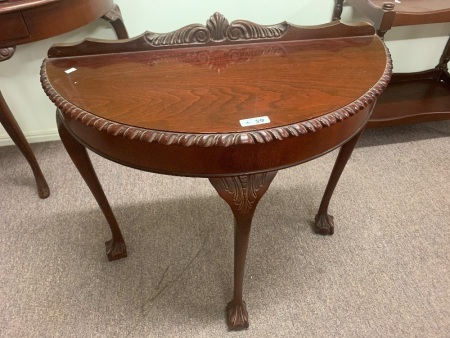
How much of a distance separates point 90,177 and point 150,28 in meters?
0.75

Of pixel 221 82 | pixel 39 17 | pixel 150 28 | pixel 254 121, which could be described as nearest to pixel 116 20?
pixel 150 28

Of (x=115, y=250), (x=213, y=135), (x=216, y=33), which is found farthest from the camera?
(x=115, y=250)

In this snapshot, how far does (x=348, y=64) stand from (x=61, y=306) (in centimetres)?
100

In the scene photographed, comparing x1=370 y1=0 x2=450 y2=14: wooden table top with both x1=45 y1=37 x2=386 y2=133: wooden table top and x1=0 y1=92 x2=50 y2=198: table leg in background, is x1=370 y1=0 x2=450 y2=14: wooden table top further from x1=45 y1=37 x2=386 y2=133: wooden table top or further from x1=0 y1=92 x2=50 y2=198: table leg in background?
x1=0 y1=92 x2=50 y2=198: table leg in background

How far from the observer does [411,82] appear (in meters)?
1.73

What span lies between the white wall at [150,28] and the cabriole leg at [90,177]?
0.73 metres

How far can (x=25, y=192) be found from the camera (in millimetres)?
1398

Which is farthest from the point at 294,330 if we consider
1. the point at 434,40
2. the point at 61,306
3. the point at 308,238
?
the point at 434,40

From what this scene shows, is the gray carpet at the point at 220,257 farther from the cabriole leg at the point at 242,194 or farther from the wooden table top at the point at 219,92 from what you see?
the wooden table top at the point at 219,92

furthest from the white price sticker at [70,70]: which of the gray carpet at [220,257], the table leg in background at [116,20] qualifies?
the gray carpet at [220,257]

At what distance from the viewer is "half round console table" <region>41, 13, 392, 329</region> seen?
58 cm

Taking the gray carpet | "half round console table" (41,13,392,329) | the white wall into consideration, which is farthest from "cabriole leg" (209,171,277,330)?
the white wall

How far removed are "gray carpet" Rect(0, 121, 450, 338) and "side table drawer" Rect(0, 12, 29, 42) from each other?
659 millimetres

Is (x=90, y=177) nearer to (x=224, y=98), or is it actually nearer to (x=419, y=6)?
(x=224, y=98)
